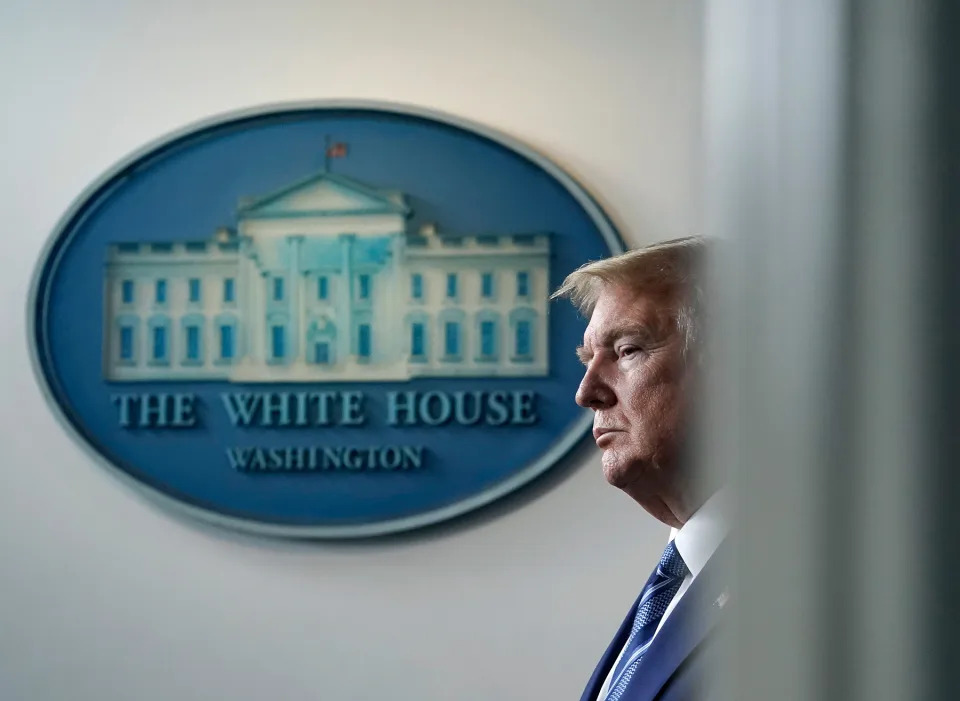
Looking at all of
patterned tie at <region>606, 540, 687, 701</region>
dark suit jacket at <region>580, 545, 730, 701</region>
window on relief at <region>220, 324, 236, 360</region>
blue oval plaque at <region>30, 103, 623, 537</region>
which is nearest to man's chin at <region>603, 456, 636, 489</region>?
patterned tie at <region>606, 540, 687, 701</region>

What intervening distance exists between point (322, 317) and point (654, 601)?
1.04m

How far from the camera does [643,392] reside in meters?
1.28

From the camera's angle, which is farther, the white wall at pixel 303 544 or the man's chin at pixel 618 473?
the white wall at pixel 303 544

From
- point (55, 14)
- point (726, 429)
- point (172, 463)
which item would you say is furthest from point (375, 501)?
point (726, 429)

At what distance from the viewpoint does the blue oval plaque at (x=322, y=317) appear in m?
1.98

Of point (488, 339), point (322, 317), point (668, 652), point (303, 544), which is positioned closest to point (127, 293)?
point (322, 317)

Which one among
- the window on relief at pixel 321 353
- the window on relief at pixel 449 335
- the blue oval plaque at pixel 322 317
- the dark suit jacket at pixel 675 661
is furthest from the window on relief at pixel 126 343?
the dark suit jacket at pixel 675 661

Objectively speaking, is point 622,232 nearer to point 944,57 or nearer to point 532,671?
point 532,671

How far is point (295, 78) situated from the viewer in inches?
81.8

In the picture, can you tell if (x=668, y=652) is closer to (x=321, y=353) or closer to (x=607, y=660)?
(x=607, y=660)

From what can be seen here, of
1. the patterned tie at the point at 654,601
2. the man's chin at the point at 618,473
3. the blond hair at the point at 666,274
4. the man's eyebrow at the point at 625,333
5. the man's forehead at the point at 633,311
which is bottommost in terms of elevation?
the patterned tie at the point at 654,601

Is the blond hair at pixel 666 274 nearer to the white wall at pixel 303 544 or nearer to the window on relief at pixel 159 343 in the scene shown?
the white wall at pixel 303 544

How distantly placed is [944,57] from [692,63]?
187cm

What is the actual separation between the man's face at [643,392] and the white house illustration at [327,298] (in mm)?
676
